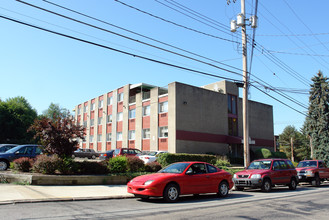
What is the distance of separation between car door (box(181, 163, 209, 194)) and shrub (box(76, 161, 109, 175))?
5.99m

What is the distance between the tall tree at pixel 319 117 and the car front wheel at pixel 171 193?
27.2 metres

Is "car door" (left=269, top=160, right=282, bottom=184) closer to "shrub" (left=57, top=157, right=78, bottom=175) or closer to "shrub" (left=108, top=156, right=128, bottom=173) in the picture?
"shrub" (left=108, top=156, right=128, bottom=173)

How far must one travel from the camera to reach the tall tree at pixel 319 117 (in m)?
31.1

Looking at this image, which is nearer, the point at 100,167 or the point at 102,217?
the point at 102,217

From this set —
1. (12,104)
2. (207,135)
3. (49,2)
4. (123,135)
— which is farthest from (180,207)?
(12,104)

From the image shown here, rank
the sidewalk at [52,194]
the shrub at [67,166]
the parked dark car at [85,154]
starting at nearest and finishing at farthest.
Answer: the sidewalk at [52,194], the shrub at [67,166], the parked dark car at [85,154]

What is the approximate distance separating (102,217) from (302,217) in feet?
17.3

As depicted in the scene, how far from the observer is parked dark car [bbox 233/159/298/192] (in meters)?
13.2

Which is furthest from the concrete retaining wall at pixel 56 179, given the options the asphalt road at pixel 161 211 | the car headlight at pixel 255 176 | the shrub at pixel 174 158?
the shrub at pixel 174 158

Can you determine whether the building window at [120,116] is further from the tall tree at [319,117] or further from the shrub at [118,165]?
the shrub at [118,165]

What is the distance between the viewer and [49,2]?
1077 centimetres

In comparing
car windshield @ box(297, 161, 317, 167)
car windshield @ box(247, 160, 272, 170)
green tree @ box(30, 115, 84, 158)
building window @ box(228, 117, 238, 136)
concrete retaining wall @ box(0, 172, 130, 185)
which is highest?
building window @ box(228, 117, 238, 136)

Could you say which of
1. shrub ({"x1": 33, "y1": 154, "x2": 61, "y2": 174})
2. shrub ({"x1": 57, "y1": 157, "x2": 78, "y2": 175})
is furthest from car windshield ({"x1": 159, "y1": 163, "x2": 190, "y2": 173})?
shrub ({"x1": 33, "y1": 154, "x2": 61, "y2": 174})

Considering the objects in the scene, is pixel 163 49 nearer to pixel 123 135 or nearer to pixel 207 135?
Result: pixel 207 135
